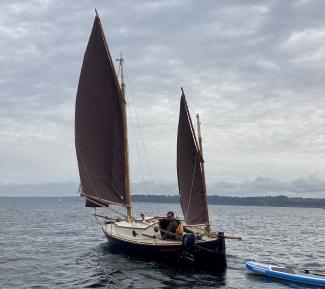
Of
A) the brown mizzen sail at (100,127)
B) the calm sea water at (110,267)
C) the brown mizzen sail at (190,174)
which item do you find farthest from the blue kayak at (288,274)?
the brown mizzen sail at (100,127)

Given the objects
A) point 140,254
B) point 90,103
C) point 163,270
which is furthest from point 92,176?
point 163,270

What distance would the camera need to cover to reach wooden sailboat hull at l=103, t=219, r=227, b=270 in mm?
29922

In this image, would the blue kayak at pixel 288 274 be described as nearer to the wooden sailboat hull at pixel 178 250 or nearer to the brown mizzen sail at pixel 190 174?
the wooden sailboat hull at pixel 178 250

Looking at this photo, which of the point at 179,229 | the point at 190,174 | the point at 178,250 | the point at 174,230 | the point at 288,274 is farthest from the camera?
the point at 190,174

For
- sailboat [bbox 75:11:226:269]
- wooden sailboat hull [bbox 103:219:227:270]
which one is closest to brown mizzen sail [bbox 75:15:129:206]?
sailboat [bbox 75:11:226:269]

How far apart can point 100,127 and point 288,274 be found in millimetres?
19174

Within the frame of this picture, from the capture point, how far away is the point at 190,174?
33.4 metres

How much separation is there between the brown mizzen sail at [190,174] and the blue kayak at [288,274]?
4633 millimetres

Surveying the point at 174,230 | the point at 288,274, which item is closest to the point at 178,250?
the point at 174,230

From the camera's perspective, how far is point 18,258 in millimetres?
37281

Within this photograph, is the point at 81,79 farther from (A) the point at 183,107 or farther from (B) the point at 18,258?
(B) the point at 18,258

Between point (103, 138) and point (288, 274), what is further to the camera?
point (103, 138)

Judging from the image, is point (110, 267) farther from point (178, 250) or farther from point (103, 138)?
point (103, 138)

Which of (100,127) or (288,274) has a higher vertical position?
(100,127)
